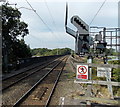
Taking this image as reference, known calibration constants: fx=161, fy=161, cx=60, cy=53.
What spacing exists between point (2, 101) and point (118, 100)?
460cm

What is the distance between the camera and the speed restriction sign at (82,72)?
16.6 feet

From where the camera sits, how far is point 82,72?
16.7 feet

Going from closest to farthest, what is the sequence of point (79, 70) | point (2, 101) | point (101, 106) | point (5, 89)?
1. point (79, 70)
2. point (101, 106)
3. point (2, 101)
4. point (5, 89)

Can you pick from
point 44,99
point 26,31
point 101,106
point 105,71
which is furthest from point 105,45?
point 26,31

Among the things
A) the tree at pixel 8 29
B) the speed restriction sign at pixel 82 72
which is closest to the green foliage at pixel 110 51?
the speed restriction sign at pixel 82 72

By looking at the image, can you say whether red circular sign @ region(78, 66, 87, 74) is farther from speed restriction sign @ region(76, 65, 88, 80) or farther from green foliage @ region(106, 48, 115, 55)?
green foliage @ region(106, 48, 115, 55)

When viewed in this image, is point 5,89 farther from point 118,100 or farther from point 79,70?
point 118,100

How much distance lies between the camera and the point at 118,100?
554cm

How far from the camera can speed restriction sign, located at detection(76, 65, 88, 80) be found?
505 centimetres

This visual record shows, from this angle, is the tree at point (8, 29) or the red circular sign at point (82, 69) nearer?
the red circular sign at point (82, 69)

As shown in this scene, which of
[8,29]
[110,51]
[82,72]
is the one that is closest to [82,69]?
[82,72]

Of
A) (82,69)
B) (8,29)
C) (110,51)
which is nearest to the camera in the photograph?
(82,69)

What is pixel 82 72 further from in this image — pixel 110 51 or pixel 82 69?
pixel 110 51

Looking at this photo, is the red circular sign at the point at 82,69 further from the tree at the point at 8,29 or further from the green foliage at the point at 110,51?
the tree at the point at 8,29
